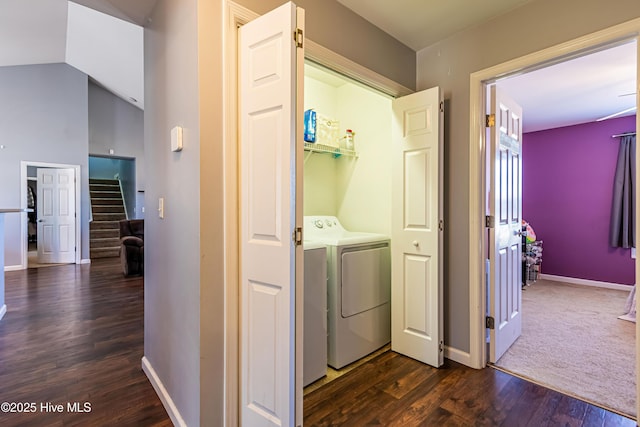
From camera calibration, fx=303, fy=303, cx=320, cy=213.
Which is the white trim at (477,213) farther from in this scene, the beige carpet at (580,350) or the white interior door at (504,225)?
the beige carpet at (580,350)

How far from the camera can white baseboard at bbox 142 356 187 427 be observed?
1564mm

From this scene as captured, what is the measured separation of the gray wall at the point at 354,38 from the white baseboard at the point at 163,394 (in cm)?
209

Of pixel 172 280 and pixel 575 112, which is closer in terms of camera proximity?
pixel 172 280

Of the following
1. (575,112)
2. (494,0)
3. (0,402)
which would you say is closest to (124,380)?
(0,402)

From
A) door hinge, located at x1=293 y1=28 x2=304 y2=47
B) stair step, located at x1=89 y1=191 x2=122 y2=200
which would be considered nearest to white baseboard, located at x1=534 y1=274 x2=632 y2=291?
door hinge, located at x1=293 y1=28 x2=304 y2=47

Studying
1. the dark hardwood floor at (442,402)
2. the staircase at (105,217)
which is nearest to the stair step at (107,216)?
the staircase at (105,217)

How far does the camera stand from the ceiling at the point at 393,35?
1.98 m

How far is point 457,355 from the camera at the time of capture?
2.27m

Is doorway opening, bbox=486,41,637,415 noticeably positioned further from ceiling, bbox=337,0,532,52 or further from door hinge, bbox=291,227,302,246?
door hinge, bbox=291,227,302,246

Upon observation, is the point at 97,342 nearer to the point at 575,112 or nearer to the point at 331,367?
the point at 331,367

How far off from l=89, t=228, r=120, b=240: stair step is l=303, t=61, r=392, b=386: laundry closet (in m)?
7.14

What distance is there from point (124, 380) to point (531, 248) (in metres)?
5.26

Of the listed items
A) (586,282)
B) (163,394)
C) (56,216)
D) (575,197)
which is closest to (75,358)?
(163,394)

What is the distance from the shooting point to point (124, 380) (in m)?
2.04
